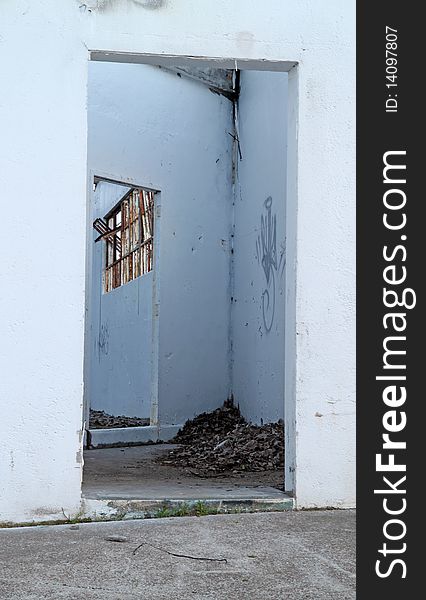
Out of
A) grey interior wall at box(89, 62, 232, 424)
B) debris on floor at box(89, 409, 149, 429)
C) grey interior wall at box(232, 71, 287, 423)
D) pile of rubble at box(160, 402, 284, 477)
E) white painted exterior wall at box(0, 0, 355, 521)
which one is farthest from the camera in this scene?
debris on floor at box(89, 409, 149, 429)

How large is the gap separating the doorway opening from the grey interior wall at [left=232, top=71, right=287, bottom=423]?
0.05 feet

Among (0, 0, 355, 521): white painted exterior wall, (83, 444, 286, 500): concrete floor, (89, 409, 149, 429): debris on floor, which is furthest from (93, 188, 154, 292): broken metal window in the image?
(0, 0, 355, 521): white painted exterior wall

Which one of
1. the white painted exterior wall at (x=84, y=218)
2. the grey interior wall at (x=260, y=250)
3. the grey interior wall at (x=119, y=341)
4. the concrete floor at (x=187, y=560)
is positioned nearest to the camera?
the concrete floor at (x=187, y=560)

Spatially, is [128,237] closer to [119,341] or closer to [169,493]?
[119,341]

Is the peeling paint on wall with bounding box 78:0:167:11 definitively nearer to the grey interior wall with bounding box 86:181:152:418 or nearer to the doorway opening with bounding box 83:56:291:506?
the doorway opening with bounding box 83:56:291:506

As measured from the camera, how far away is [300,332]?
13.7 feet

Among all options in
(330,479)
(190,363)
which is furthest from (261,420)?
(330,479)

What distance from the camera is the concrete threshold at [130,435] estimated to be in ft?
22.9

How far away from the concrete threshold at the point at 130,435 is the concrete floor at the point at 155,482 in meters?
0.44

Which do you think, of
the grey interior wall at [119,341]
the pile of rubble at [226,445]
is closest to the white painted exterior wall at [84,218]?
the pile of rubble at [226,445]

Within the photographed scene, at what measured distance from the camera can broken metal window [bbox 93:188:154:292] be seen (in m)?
9.10

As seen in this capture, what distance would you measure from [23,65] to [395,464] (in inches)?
98.1

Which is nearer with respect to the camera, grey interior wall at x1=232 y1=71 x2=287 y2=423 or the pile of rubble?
the pile of rubble

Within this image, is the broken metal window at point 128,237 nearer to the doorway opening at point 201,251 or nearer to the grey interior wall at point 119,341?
the grey interior wall at point 119,341
